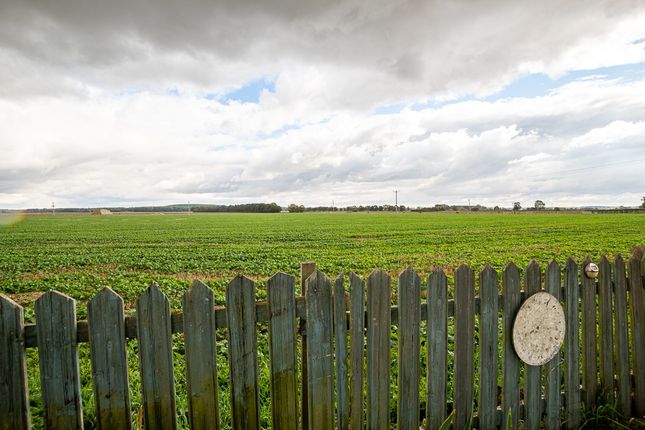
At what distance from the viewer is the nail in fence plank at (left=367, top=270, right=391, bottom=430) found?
9.12 feet

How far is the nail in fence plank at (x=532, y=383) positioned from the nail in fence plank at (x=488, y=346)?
1.06ft

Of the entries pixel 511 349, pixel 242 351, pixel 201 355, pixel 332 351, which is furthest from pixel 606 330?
pixel 201 355

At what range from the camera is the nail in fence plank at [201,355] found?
7.84ft

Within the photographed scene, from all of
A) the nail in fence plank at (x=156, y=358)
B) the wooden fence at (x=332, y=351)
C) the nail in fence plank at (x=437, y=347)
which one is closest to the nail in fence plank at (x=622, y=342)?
the wooden fence at (x=332, y=351)

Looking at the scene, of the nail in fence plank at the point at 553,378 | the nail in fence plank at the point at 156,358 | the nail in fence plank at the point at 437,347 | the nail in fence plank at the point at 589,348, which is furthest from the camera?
the nail in fence plank at the point at 589,348

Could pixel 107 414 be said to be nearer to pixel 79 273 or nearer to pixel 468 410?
pixel 468 410

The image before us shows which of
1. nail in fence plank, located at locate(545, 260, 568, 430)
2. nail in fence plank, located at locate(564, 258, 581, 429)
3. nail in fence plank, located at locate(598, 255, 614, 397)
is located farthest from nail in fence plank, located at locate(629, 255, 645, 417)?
nail in fence plank, located at locate(545, 260, 568, 430)

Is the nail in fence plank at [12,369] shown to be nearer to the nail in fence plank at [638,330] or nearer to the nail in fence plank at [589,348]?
the nail in fence plank at [589,348]

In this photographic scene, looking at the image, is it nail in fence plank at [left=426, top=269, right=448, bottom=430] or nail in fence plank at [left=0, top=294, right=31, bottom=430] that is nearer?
nail in fence plank at [left=0, top=294, right=31, bottom=430]

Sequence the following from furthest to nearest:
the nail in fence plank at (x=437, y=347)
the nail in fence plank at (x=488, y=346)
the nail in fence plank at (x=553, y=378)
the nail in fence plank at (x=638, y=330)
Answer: the nail in fence plank at (x=638, y=330), the nail in fence plank at (x=553, y=378), the nail in fence plank at (x=488, y=346), the nail in fence plank at (x=437, y=347)

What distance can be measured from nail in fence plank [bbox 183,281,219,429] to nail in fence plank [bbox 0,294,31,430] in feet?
2.92

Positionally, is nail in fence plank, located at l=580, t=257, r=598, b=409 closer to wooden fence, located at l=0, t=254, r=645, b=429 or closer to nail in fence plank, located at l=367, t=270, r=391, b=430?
wooden fence, located at l=0, t=254, r=645, b=429

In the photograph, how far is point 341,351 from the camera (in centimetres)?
276

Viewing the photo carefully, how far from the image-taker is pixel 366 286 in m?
2.83
